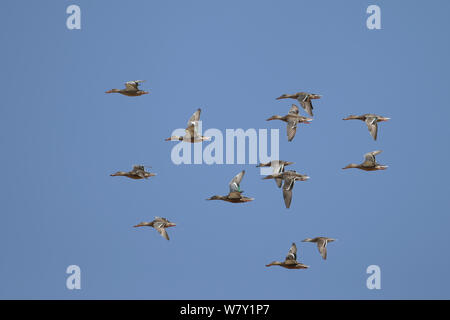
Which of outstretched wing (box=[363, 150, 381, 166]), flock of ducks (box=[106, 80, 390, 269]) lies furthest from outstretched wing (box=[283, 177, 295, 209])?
outstretched wing (box=[363, 150, 381, 166])

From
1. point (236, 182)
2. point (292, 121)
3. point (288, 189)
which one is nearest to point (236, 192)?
point (236, 182)

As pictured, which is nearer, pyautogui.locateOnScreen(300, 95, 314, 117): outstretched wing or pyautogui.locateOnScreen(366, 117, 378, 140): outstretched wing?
pyautogui.locateOnScreen(366, 117, 378, 140): outstretched wing

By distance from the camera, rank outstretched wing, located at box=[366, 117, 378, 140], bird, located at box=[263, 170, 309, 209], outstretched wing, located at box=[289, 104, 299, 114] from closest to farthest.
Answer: bird, located at box=[263, 170, 309, 209]
outstretched wing, located at box=[366, 117, 378, 140]
outstretched wing, located at box=[289, 104, 299, 114]

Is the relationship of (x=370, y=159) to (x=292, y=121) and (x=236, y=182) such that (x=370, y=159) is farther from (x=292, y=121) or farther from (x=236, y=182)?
(x=236, y=182)

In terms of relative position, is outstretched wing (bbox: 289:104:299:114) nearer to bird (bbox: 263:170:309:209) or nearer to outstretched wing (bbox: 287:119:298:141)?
outstretched wing (bbox: 287:119:298:141)

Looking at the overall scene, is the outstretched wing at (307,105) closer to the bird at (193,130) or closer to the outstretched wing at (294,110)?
the outstretched wing at (294,110)

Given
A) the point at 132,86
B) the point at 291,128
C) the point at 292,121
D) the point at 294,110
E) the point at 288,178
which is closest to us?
the point at 288,178

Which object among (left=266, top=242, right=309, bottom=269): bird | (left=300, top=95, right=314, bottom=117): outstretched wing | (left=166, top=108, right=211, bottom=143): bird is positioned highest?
(left=300, top=95, right=314, bottom=117): outstretched wing

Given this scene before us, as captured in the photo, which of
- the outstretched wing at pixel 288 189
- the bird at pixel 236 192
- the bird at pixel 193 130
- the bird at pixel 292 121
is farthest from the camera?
the bird at pixel 292 121

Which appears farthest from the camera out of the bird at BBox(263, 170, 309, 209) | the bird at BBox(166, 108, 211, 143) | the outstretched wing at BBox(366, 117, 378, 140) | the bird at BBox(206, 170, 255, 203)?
the outstretched wing at BBox(366, 117, 378, 140)

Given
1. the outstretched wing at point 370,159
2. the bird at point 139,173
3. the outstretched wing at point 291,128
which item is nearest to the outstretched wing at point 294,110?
the outstretched wing at point 291,128

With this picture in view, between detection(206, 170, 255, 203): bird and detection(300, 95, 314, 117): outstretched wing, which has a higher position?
detection(300, 95, 314, 117): outstretched wing

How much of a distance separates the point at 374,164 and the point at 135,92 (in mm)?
11259

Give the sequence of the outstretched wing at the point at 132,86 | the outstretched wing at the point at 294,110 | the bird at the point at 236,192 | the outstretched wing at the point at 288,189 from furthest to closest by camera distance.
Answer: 1. the outstretched wing at the point at 294,110
2. the outstretched wing at the point at 132,86
3. the bird at the point at 236,192
4. the outstretched wing at the point at 288,189
